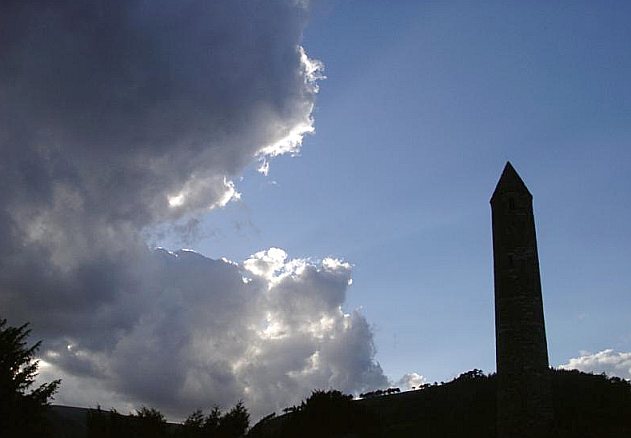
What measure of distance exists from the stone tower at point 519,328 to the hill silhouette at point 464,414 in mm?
1637

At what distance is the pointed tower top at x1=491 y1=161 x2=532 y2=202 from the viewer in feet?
132

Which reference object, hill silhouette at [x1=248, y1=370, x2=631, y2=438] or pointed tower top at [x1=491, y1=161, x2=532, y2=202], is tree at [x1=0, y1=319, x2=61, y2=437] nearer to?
hill silhouette at [x1=248, y1=370, x2=631, y2=438]

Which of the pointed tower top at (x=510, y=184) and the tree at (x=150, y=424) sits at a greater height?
→ the pointed tower top at (x=510, y=184)

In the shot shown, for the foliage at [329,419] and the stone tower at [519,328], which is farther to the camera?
the foliage at [329,419]

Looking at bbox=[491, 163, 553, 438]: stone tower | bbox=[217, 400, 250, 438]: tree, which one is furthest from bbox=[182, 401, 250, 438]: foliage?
bbox=[491, 163, 553, 438]: stone tower

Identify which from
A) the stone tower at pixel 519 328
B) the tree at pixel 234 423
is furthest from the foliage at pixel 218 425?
the stone tower at pixel 519 328

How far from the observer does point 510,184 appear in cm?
4038

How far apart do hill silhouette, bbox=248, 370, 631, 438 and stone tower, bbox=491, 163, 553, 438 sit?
1.64 meters

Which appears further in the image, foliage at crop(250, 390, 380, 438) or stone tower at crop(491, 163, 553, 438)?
foliage at crop(250, 390, 380, 438)

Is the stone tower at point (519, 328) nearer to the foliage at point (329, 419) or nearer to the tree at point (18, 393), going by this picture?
the foliage at point (329, 419)

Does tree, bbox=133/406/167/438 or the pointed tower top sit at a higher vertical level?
the pointed tower top

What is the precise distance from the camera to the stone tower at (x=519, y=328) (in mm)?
36312

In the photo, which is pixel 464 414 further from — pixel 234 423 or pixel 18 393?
pixel 18 393

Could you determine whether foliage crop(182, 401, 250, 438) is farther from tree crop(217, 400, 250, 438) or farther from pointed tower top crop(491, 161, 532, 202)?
pointed tower top crop(491, 161, 532, 202)
